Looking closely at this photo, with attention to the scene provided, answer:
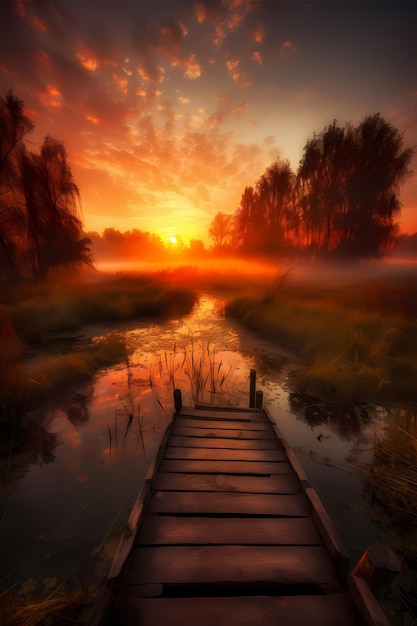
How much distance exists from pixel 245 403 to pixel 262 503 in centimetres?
392

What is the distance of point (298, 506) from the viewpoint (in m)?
2.76

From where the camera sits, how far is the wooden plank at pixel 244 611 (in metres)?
1.75

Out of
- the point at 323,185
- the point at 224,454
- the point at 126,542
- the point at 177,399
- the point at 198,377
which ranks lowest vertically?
the point at 198,377

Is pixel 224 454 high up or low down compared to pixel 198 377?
up

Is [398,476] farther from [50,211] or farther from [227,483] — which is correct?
[50,211]

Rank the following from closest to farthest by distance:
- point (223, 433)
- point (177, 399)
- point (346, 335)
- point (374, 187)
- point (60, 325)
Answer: point (223, 433), point (177, 399), point (346, 335), point (60, 325), point (374, 187)

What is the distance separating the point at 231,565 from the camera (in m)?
2.12

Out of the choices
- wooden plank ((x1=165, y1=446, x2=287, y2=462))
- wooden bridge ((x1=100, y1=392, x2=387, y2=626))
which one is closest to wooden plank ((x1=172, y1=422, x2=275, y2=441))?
wooden plank ((x1=165, y1=446, x2=287, y2=462))

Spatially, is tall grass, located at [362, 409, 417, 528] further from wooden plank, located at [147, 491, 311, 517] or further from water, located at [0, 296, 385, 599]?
wooden plank, located at [147, 491, 311, 517]

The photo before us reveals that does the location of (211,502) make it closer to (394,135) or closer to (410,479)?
(410,479)

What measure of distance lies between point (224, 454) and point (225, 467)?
1.01 ft

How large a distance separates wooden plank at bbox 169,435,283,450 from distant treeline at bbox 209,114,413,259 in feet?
67.4

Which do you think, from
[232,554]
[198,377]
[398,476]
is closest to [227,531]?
[232,554]

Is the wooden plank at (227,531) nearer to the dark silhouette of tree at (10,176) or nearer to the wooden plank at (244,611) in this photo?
the wooden plank at (244,611)
